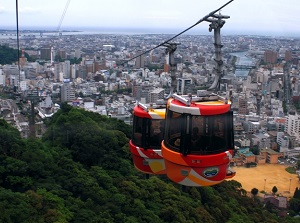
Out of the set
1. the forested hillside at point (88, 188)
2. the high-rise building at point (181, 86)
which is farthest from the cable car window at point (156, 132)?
the forested hillside at point (88, 188)

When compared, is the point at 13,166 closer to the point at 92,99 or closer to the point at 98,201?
the point at 98,201

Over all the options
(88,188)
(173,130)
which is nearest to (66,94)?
(88,188)

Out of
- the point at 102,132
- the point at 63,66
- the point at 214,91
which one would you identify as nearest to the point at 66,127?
the point at 102,132

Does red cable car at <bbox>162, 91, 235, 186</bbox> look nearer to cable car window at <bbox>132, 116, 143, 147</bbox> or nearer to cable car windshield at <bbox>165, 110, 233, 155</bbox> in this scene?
cable car windshield at <bbox>165, 110, 233, 155</bbox>

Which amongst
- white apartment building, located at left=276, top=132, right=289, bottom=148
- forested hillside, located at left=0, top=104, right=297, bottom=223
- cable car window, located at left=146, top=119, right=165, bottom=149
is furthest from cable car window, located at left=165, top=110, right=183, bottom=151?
white apartment building, located at left=276, top=132, right=289, bottom=148

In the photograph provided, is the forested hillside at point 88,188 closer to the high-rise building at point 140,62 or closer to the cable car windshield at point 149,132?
the cable car windshield at point 149,132

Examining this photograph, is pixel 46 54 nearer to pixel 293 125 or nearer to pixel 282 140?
pixel 293 125

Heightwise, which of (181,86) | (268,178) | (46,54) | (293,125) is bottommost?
(268,178)
